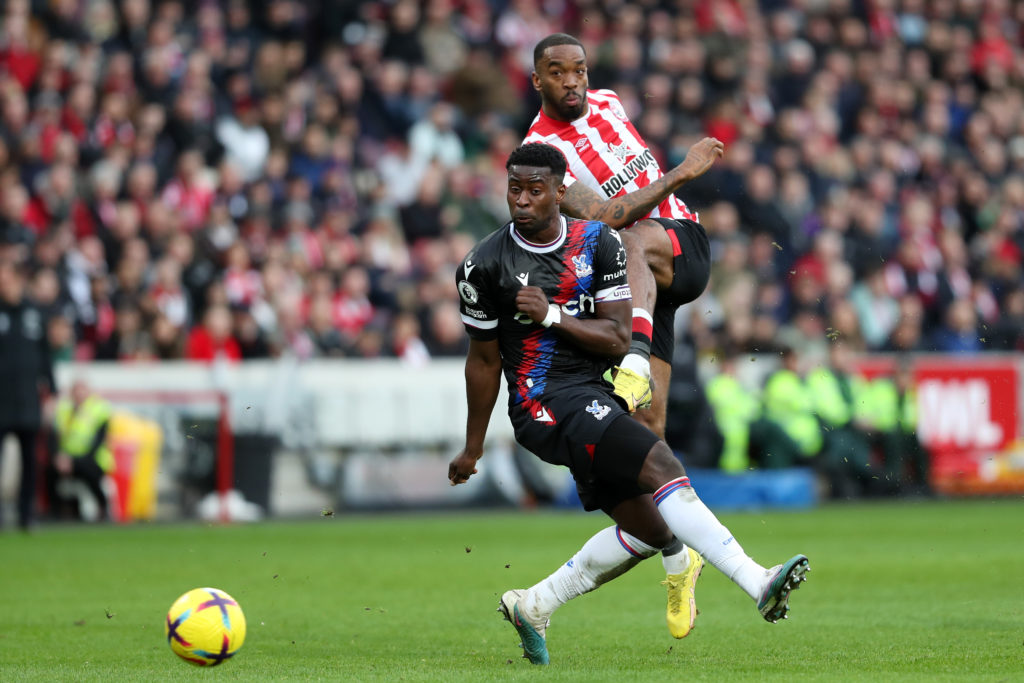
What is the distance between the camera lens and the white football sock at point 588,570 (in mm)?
7422

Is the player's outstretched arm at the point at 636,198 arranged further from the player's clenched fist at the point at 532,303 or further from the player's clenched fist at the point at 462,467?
the player's clenched fist at the point at 462,467

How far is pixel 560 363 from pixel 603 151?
5.41 ft

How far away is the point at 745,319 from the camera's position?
18750 mm

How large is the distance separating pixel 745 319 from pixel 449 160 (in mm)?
4352

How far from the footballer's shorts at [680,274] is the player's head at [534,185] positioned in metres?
1.28

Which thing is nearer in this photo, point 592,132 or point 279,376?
point 592,132

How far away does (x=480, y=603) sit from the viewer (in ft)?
33.1

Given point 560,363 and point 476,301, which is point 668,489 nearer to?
point 560,363

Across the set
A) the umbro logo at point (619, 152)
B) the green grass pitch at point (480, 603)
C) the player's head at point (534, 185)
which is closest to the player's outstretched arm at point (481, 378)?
the player's head at point (534, 185)

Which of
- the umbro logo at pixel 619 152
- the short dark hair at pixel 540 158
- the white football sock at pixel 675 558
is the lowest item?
the white football sock at pixel 675 558

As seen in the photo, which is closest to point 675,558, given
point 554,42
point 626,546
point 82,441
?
point 626,546

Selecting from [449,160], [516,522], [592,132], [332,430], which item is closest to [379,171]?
[449,160]

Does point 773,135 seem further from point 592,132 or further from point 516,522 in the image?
point 592,132

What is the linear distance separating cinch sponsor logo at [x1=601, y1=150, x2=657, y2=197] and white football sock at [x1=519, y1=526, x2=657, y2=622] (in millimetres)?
1950
